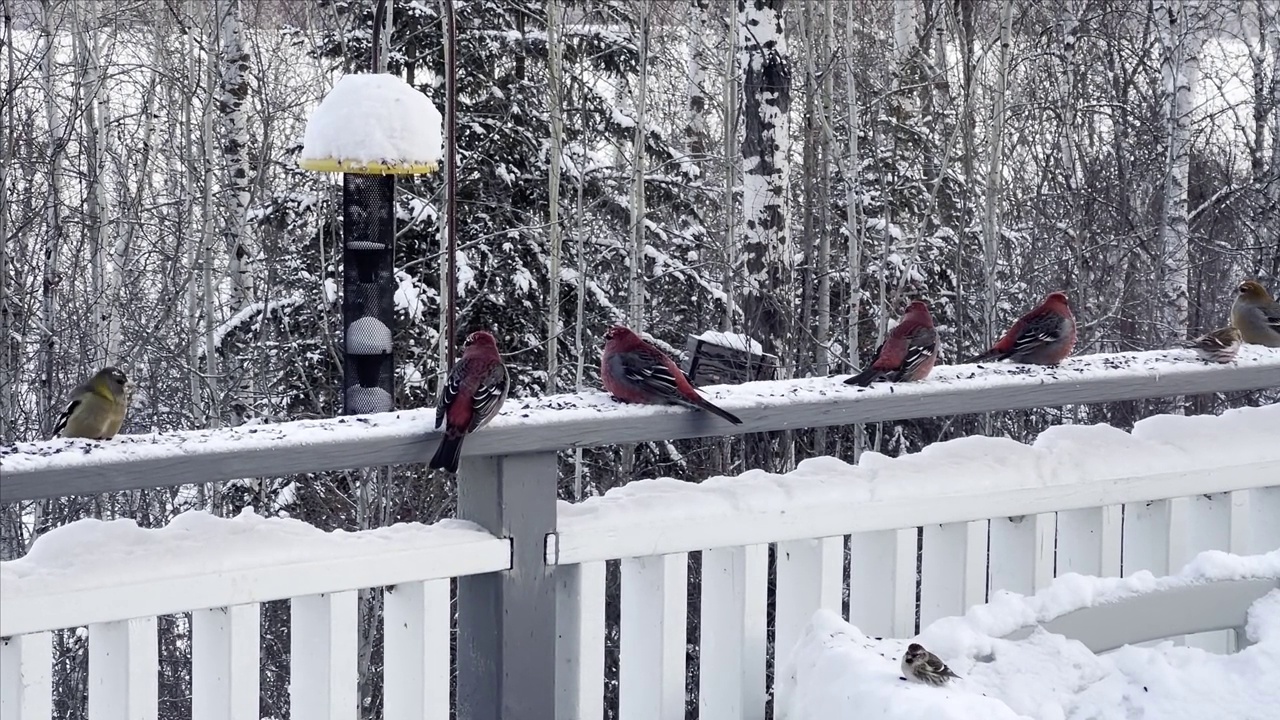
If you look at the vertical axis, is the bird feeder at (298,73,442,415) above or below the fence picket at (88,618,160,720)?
above

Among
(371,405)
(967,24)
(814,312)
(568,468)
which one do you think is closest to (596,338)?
(568,468)

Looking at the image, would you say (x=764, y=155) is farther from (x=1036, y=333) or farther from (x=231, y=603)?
(x=231, y=603)

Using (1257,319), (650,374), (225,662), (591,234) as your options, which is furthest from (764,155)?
(225,662)

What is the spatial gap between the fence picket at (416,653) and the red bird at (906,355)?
3.25 feet

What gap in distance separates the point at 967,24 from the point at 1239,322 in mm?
9540

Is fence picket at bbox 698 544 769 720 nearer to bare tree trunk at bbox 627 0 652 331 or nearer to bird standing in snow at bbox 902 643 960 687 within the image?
bird standing in snow at bbox 902 643 960 687

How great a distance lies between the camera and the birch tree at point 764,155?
10.7m

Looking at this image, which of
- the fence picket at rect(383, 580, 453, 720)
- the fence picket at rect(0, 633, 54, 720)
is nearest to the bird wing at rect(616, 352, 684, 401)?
the fence picket at rect(383, 580, 453, 720)

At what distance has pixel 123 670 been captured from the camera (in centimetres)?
203

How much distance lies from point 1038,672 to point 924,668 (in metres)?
0.28

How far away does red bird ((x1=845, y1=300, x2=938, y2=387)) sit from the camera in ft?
9.39

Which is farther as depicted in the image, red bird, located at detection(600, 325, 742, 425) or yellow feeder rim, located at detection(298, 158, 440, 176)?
yellow feeder rim, located at detection(298, 158, 440, 176)

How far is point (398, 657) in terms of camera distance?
90.6 inches

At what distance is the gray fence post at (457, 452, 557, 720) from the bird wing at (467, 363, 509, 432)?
85mm
